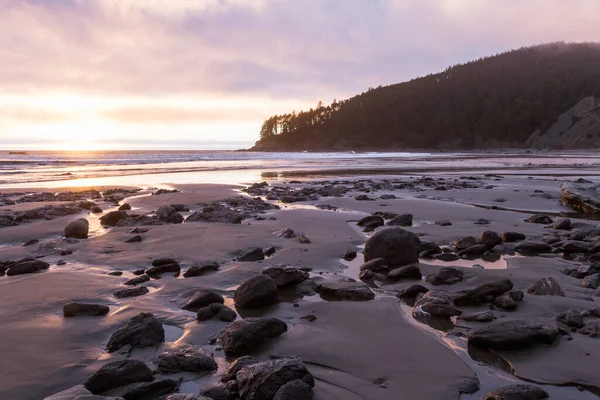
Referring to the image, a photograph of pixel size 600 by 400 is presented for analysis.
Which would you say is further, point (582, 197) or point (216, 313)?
point (582, 197)

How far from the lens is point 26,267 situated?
5.13m

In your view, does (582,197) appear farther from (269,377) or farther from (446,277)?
(269,377)

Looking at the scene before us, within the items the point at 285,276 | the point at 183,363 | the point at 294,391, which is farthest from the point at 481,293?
the point at 183,363

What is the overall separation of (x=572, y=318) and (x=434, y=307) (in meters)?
1.09

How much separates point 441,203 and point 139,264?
7991 millimetres

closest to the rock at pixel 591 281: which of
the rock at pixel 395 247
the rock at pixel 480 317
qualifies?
the rock at pixel 480 317

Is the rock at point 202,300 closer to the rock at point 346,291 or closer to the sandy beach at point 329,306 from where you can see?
the sandy beach at point 329,306

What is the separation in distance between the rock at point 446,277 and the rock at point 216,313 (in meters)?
2.24

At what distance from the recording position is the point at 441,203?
10992mm

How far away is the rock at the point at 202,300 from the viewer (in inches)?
158

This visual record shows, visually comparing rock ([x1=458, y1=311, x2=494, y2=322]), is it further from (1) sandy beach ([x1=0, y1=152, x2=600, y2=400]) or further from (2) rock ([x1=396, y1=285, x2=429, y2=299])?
(2) rock ([x1=396, y1=285, x2=429, y2=299])

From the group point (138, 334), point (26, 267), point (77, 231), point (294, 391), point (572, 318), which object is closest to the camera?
point (294, 391)

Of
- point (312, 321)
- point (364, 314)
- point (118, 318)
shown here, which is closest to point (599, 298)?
point (364, 314)

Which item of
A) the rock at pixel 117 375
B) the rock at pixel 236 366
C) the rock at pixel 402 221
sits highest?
the rock at pixel 117 375
